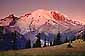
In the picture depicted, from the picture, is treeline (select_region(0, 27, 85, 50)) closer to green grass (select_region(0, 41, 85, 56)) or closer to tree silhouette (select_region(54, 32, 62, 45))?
tree silhouette (select_region(54, 32, 62, 45))

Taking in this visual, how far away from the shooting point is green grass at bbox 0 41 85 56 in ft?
16.1

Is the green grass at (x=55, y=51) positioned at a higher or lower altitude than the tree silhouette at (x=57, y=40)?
lower

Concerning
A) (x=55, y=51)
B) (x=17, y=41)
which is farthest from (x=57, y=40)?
(x=17, y=41)

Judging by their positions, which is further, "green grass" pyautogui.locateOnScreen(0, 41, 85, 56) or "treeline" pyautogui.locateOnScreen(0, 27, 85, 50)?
"treeline" pyautogui.locateOnScreen(0, 27, 85, 50)

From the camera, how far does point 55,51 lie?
497cm

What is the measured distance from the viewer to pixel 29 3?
5.25 m

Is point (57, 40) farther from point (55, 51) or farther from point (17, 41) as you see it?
point (17, 41)

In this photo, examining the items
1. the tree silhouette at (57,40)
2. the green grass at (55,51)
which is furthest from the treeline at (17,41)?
the green grass at (55,51)

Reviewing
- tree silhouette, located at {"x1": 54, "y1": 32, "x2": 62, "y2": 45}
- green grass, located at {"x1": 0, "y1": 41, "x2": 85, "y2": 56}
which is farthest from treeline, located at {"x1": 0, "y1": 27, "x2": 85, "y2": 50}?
green grass, located at {"x1": 0, "y1": 41, "x2": 85, "y2": 56}

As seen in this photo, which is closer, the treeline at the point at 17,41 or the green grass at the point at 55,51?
the green grass at the point at 55,51

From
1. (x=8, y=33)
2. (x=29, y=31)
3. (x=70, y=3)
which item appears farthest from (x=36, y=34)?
(x=70, y=3)

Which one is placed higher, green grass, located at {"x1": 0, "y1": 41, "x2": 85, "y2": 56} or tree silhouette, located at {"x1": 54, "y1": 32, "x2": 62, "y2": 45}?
tree silhouette, located at {"x1": 54, "y1": 32, "x2": 62, "y2": 45}

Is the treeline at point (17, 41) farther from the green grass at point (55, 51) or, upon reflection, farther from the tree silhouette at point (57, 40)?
the green grass at point (55, 51)

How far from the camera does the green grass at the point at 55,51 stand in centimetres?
492
